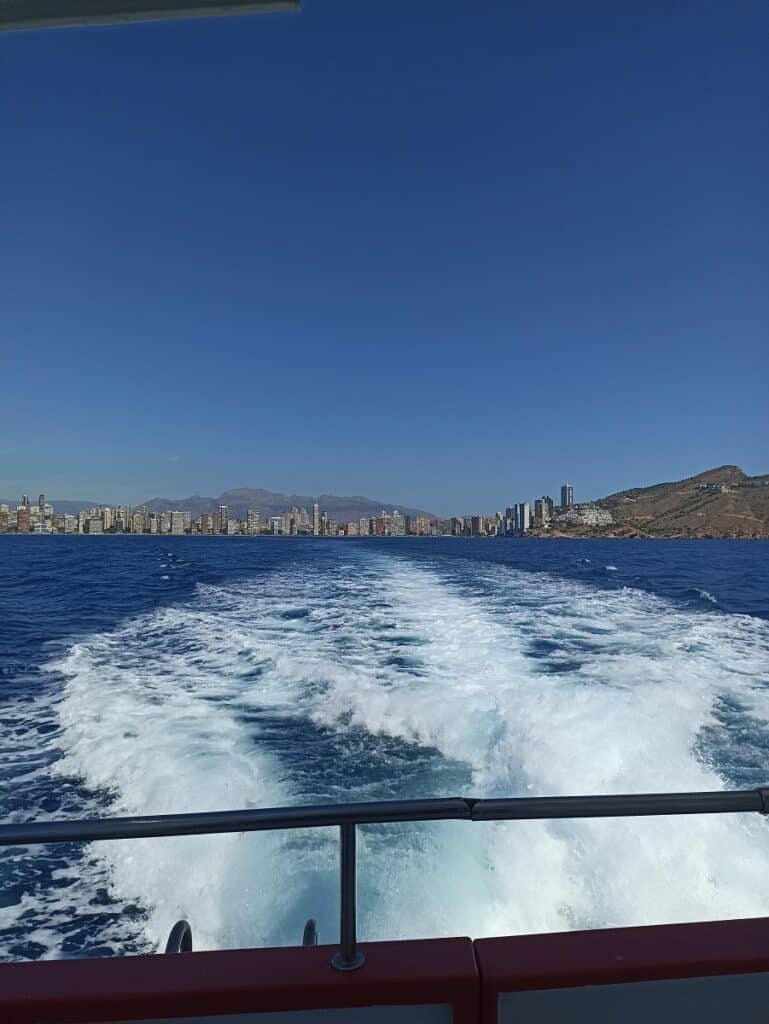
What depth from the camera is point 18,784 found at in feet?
15.0

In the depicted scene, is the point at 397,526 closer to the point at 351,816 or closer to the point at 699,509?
the point at 699,509

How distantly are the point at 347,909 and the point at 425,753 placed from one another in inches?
172

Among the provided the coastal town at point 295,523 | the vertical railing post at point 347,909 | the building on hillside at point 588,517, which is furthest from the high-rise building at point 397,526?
the vertical railing post at point 347,909

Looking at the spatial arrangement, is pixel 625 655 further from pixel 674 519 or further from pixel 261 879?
pixel 674 519

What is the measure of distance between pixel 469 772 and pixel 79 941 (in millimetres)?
Result: 2841

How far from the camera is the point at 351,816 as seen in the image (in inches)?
38.0

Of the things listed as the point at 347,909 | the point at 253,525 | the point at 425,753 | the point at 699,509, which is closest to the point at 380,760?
the point at 425,753

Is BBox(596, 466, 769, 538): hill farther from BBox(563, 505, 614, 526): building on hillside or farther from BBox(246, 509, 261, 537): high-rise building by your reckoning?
BBox(246, 509, 261, 537): high-rise building

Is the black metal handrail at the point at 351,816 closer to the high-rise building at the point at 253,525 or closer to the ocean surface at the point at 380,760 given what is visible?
the ocean surface at the point at 380,760

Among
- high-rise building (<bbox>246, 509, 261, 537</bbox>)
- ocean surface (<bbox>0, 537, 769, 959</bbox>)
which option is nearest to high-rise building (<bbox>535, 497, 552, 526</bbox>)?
high-rise building (<bbox>246, 509, 261, 537</bbox>)

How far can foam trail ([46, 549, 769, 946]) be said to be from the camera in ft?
11.2

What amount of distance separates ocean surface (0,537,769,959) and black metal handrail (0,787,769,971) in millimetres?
2538

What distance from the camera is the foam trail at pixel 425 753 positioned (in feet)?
11.2

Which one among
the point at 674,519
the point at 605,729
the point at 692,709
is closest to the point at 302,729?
the point at 605,729
